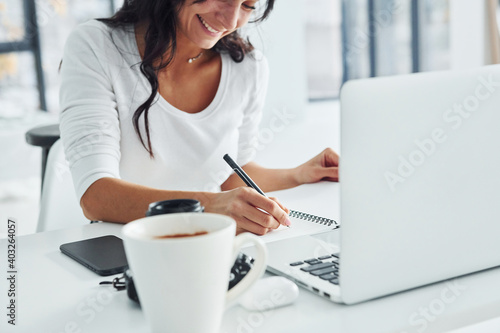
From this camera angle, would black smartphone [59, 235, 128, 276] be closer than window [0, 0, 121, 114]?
Yes

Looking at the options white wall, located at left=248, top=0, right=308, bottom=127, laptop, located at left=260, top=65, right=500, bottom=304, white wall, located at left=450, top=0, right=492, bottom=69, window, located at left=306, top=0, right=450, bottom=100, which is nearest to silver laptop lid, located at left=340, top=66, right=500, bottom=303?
laptop, located at left=260, top=65, right=500, bottom=304

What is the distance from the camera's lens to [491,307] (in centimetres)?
67

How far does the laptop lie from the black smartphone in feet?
0.83

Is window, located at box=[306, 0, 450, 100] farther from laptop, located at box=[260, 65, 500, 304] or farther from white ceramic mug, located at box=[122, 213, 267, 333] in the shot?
white ceramic mug, located at box=[122, 213, 267, 333]

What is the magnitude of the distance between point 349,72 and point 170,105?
5.32m

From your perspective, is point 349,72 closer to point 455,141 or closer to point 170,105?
point 170,105

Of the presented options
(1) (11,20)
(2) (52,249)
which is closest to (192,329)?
(2) (52,249)

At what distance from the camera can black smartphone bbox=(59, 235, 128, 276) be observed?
2.72ft

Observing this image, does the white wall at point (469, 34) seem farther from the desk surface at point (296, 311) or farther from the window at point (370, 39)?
the desk surface at point (296, 311)

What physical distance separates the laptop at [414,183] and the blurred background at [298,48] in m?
2.91

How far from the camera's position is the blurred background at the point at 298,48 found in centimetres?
404

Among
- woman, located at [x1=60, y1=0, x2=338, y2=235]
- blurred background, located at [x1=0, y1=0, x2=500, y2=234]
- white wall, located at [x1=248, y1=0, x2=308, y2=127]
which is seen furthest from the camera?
white wall, located at [x1=248, y1=0, x2=308, y2=127]

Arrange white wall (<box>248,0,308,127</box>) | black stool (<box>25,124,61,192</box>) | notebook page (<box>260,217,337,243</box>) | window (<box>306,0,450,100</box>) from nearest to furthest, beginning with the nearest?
notebook page (<box>260,217,337,243</box>), black stool (<box>25,124,61,192</box>), white wall (<box>248,0,308,127</box>), window (<box>306,0,450,100</box>)

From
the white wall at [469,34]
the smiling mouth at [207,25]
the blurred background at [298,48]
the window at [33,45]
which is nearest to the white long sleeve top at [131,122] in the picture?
the smiling mouth at [207,25]
